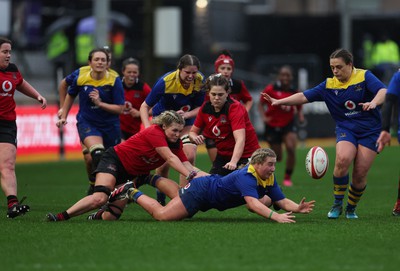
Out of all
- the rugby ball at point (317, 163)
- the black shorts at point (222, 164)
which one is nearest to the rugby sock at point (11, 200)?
the black shorts at point (222, 164)

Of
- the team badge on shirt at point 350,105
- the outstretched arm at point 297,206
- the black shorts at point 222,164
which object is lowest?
the outstretched arm at point 297,206

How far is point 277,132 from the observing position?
63.5 feet

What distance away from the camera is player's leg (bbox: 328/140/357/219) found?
1231 centimetres

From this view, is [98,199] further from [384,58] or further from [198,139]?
[384,58]

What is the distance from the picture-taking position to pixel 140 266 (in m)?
9.02

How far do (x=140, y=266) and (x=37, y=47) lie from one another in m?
27.2

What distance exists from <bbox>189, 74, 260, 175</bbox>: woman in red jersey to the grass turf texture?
0.70m

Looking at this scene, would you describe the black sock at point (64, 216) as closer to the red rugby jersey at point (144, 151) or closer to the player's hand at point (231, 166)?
the red rugby jersey at point (144, 151)

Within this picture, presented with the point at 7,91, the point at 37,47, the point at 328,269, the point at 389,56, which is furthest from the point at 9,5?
the point at 328,269

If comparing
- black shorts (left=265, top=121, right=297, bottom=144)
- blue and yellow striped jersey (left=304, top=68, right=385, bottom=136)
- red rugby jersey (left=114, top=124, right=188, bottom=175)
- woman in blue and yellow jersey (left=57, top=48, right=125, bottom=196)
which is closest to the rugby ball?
blue and yellow striped jersey (left=304, top=68, right=385, bottom=136)

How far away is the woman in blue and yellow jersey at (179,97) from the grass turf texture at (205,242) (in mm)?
1122

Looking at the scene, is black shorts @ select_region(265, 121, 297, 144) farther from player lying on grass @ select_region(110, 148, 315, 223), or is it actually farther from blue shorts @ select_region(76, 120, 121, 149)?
player lying on grass @ select_region(110, 148, 315, 223)

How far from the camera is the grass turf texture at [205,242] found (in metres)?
9.16

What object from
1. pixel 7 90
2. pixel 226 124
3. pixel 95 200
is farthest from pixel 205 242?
pixel 7 90
